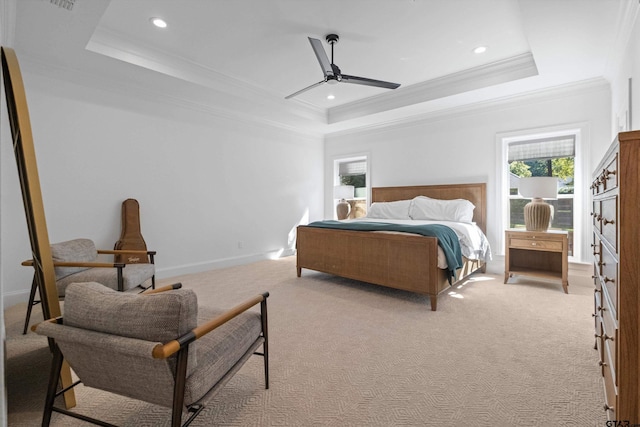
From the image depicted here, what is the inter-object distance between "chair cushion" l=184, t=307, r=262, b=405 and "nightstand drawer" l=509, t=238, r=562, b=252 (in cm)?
357

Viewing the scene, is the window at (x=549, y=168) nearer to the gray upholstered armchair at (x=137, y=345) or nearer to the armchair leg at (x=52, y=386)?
the gray upholstered armchair at (x=137, y=345)

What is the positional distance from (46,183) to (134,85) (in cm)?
160

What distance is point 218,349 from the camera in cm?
139

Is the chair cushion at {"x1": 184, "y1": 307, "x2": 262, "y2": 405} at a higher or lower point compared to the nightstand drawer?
lower

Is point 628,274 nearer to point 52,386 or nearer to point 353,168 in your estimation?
point 52,386

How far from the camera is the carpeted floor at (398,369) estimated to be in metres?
1.58

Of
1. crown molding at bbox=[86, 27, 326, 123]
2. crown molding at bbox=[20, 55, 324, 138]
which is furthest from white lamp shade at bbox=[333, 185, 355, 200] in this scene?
crown molding at bbox=[86, 27, 326, 123]

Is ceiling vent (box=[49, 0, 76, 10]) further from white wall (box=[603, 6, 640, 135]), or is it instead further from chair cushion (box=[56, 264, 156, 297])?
white wall (box=[603, 6, 640, 135])

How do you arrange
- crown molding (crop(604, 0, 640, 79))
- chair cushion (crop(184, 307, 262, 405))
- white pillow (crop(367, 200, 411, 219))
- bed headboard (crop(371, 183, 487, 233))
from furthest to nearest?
white pillow (crop(367, 200, 411, 219)), bed headboard (crop(371, 183, 487, 233)), crown molding (crop(604, 0, 640, 79)), chair cushion (crop(184, 307, 262, 405))

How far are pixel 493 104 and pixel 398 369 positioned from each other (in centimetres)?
433

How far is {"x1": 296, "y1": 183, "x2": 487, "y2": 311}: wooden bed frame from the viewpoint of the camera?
123 inches

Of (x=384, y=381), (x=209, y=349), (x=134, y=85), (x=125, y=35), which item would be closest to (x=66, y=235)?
(x=134, y=85)

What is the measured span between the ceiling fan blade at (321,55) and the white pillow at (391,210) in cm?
268

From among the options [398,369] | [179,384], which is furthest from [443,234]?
[179,384]
